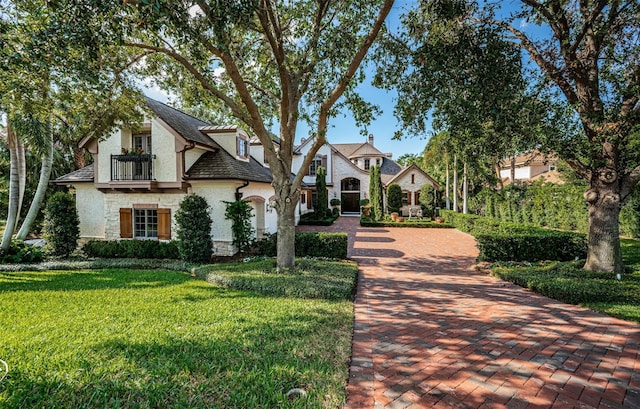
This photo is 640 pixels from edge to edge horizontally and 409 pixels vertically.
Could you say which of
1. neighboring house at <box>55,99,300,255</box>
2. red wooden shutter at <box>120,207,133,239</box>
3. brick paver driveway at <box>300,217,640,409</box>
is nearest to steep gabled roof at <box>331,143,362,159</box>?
neighboring house at <box>55,99,300,255</box>

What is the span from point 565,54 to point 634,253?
862 cm

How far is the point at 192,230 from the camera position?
11.5 metres

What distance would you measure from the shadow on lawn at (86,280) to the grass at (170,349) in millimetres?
548

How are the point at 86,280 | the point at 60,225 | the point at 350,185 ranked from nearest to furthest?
1. the point at 86,280
2. the point at 60,225
3. the point at 350,185

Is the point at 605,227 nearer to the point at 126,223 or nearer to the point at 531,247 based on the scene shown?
the point at 531,247

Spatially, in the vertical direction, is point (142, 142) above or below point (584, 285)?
above

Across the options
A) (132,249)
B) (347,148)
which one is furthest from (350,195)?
(132,249)

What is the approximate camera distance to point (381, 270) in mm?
10367

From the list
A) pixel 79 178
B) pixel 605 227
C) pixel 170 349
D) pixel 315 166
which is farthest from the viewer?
pixel 315 166

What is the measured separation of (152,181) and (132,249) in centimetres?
325

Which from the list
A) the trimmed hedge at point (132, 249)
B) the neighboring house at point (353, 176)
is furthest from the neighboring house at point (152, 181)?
the neighboring house at point (353, 176)

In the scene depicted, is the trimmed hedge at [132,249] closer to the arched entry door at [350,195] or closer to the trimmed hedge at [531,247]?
the trimmed hedge at [531,247]

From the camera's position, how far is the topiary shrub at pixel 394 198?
28833mm

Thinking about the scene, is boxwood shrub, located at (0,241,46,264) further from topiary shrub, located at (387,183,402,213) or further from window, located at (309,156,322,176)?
topiary shrub, located at (387,183,402,213)
